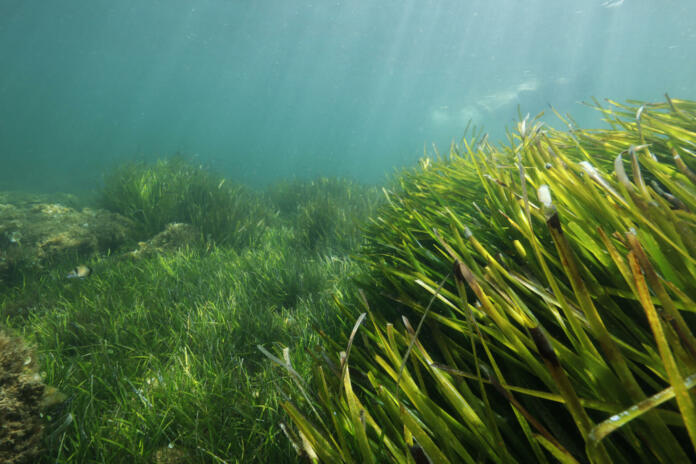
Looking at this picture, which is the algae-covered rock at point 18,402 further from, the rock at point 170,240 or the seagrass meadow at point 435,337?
the rock at point 170,240

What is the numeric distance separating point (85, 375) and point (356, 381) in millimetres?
1879

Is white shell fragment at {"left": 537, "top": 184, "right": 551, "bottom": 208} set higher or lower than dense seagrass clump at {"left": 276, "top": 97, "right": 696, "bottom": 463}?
higher

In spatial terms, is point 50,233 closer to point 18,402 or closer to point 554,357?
point 18,402

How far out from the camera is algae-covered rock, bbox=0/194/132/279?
168 inches

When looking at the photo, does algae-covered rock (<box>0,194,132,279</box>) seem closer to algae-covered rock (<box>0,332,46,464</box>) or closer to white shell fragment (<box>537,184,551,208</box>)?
algae-covered rock (<box>0,332,46,464</box>)

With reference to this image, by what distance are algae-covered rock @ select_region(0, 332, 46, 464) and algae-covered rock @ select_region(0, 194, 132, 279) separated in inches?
165

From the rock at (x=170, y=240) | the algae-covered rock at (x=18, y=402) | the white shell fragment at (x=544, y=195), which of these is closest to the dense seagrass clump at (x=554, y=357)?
the white shell fragment at (x=544, y=195)

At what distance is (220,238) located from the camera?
16.4 ft

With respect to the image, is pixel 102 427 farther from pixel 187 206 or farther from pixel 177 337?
pixel 187 206

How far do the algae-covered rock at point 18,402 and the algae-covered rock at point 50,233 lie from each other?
4.20m

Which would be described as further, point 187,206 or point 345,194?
point 345,194

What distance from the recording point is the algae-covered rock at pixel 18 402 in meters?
1.11

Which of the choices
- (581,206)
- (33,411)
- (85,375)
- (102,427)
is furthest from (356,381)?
(85,375)

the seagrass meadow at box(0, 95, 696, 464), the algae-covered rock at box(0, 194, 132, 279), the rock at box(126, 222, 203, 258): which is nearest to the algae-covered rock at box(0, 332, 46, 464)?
the seagrass meadow at box(0, 95, 696, 464)
